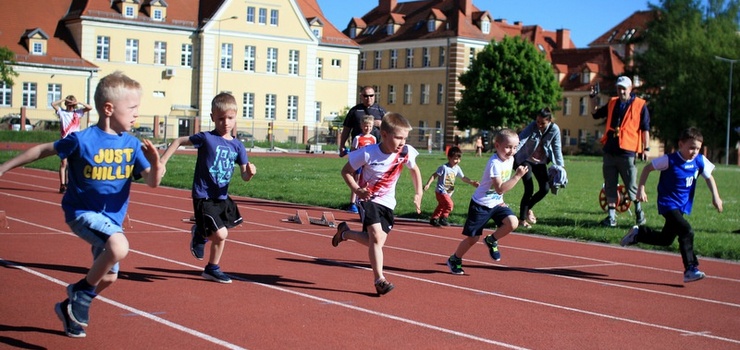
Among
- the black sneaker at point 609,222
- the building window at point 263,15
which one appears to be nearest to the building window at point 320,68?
the building window at point 263,15

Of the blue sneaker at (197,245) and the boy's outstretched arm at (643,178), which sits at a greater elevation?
the boy's outstretched arm at (643,178)

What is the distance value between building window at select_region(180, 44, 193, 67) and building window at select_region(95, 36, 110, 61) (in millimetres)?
5578

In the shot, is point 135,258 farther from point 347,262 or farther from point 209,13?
point 209,13

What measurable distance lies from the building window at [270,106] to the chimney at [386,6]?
88.1 feet

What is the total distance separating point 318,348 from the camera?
22.1ft

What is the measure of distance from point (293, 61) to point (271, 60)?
2032 mm

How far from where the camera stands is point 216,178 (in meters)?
9.34

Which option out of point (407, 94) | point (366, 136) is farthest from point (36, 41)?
point (366, 136)

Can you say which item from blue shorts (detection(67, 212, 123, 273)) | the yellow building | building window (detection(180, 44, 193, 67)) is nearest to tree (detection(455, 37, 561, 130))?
the yellow building

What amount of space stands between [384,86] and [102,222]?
93060 millimetres

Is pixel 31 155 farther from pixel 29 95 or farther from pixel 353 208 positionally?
pixel 29 95

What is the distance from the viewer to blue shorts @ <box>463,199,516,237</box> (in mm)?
10617

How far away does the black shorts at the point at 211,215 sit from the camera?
30.2 ft

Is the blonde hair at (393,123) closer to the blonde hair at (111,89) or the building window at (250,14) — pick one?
the blonde hair at (111,89)
